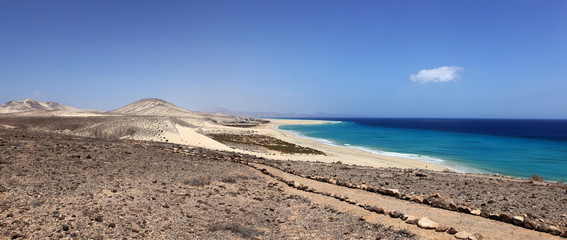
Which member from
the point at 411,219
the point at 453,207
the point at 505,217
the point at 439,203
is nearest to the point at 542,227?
the point at 505,217

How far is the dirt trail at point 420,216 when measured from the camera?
779 cm

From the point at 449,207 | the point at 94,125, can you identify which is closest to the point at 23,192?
the point at 449,207

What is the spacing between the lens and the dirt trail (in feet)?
25.6

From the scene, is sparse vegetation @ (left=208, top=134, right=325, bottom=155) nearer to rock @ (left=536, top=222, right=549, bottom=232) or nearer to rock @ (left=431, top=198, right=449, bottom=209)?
rock @ (left=431, top=198, right=449, bottom=209)

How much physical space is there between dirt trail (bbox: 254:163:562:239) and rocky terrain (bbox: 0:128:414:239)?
0.61 meters

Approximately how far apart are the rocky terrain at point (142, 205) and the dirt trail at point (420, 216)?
0.61m

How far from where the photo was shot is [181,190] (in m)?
10.4

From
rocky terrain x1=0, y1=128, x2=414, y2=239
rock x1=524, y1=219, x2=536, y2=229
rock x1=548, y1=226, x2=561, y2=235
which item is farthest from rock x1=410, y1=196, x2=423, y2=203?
rock x1=548, y1=226, x2=561, y2=235

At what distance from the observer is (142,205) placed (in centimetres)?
837

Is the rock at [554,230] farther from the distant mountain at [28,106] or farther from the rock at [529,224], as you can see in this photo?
the distant mountain at [28,106]

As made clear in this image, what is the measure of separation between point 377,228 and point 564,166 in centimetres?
3691

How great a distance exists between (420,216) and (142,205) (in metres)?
8.65

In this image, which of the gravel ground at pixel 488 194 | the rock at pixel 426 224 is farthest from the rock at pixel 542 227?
the rock at pixel 426 224

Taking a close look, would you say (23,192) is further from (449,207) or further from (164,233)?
(449,207)
